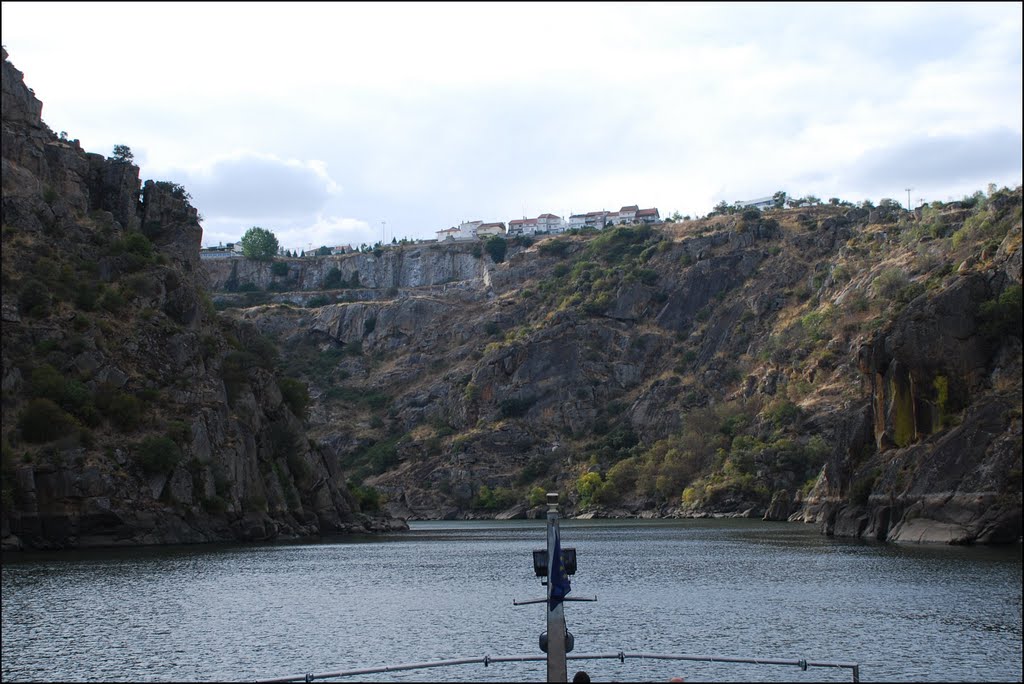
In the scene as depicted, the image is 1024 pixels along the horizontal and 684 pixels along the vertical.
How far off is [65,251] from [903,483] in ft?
287

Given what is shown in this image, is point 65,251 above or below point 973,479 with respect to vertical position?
above

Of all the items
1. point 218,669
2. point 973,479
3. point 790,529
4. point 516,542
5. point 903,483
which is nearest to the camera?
point 218,669

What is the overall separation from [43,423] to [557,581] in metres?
87.6

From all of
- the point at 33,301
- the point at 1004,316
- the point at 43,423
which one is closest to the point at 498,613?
the point at 43,423

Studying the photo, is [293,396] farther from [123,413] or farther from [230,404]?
[123,413]

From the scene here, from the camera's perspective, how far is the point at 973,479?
289ft

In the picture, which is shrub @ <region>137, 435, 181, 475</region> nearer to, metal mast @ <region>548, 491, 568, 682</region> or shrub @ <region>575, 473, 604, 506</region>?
metal mast @ <region>548, 491, 568, 682</region>

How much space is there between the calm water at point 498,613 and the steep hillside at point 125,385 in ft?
36.8

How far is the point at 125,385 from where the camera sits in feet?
360

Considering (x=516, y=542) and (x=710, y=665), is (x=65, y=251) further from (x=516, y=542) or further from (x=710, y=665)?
(x=710, y=665)

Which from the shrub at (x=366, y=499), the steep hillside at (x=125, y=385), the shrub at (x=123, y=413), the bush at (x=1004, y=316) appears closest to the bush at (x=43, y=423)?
the steep hillside at (x=125, y=385)

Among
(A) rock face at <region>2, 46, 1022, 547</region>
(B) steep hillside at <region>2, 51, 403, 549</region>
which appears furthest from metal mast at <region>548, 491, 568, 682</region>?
(B) steep hillside at <region>2, 51, 403, 549</region>

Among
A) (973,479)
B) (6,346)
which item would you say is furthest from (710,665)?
(6,346)

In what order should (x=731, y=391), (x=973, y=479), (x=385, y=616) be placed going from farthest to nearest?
1. (x=731, y=391)
2. (x=973, y=479)
3. (x=385, y=616)
